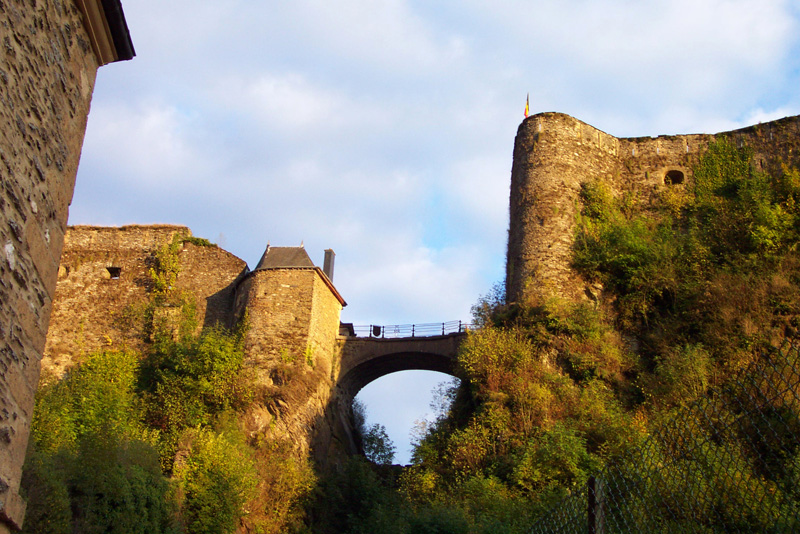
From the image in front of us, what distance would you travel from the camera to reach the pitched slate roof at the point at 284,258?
24875mm

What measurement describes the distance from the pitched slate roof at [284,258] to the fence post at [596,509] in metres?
20.0

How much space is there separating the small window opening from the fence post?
70.5 feet

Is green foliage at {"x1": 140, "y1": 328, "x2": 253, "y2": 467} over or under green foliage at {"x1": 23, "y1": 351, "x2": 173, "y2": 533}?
over

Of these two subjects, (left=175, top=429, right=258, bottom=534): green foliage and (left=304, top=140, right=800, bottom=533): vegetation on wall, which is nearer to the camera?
(left=304, top=140, right=800, bottom=533): vegetation on wall

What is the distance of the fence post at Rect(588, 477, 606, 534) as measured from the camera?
498cm

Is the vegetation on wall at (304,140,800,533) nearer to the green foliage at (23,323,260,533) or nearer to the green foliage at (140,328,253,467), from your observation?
the green foliage at (23,323,260,533)

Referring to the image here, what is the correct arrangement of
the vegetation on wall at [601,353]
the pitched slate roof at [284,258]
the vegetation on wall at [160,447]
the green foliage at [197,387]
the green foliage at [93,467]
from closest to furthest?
1. the green foliage at [93,467]
2. the vegetation on wall at [160,447]
3. the vegetation on wall at [601,353]
4. the green foliage at [197,387]
5. the pitched slate roof at [284,258]

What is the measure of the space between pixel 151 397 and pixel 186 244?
23.2ft

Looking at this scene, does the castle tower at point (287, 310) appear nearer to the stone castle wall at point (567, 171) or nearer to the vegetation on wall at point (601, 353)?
the vegetation on wall at point (601, 353)

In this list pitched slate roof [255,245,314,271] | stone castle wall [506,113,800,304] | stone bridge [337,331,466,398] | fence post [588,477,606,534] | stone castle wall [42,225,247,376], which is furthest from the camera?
stone castle wall [42,225,247,376]

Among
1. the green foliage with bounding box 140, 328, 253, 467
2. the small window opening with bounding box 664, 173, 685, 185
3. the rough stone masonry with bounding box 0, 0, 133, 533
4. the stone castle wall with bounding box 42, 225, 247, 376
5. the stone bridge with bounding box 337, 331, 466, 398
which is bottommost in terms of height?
the rough stone masonry with bounding box 0, 0, 133, 533

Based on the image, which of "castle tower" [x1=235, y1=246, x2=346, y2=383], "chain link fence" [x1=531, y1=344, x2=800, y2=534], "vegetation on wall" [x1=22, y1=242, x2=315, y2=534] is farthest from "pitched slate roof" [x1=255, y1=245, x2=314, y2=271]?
"chain link fence" [x1=531, y1=344, x2=800, y2=534]

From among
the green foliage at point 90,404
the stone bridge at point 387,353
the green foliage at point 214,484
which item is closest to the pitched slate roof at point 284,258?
the stone bridge at point 387,353

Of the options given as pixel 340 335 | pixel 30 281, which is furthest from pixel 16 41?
pixel 340 335
